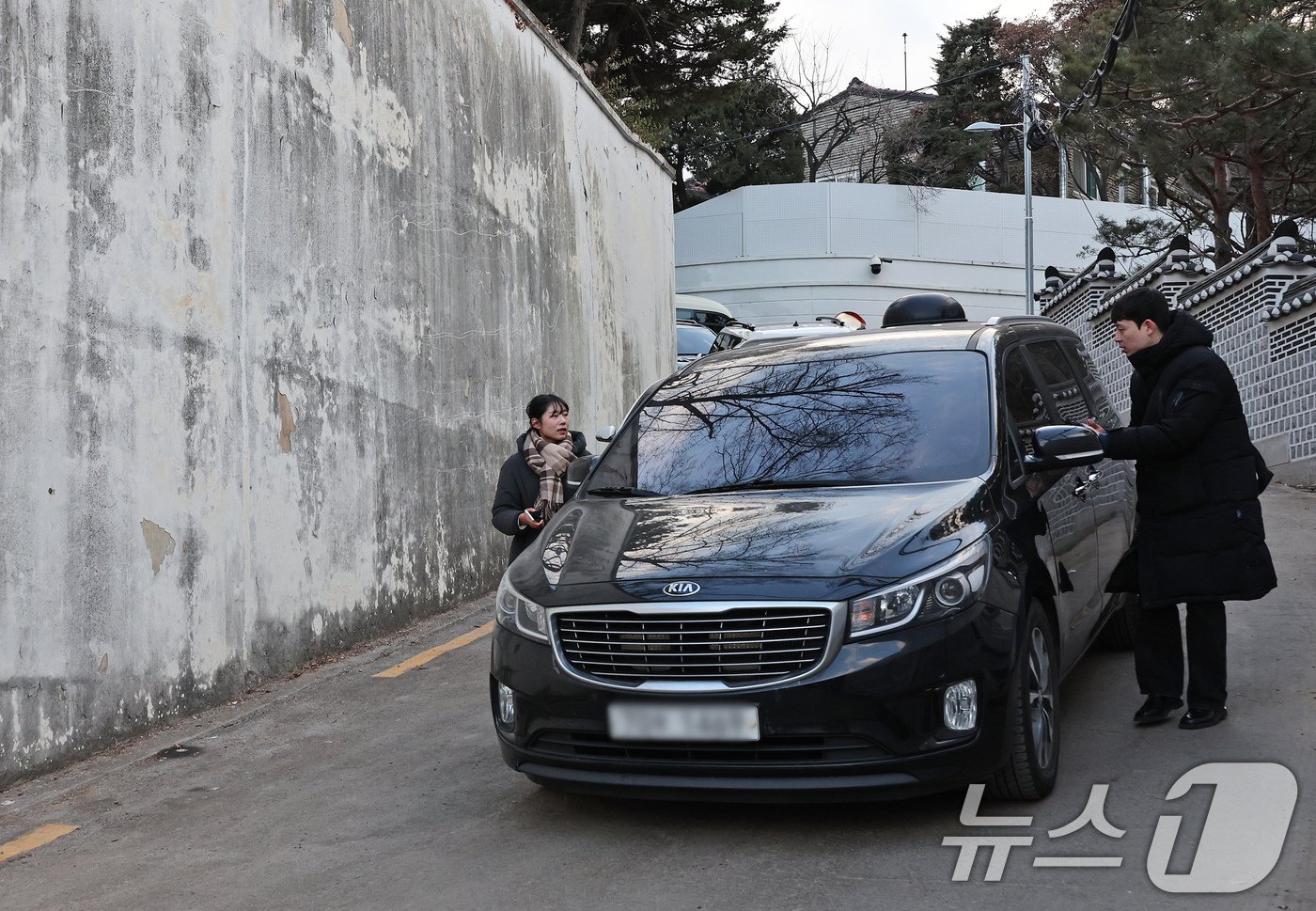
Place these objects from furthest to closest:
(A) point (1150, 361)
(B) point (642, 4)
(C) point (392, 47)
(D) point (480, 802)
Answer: (B) point (642, 4) < (C) point (392, 47) < (A) point (1150, 361) < (D) point (480, 802)

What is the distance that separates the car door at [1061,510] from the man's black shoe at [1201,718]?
0.47 meters

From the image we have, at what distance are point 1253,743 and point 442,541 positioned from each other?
5.85 meters

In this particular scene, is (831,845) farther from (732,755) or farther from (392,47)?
(392,47)

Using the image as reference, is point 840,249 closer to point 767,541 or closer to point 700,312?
point 700,312

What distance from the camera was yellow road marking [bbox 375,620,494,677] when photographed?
7621mm

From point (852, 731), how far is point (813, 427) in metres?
1.49

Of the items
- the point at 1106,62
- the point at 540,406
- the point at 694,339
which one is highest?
the point at 1106,62

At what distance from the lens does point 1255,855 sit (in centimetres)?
405

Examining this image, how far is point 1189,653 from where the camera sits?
5465 mm

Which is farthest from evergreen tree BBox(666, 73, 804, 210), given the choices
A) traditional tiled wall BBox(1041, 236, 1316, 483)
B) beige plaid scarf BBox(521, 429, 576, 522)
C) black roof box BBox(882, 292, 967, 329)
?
beige plaid scarf BBox(521, 429, 576, 522)

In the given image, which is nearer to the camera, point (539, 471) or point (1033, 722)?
point (1033, 722)

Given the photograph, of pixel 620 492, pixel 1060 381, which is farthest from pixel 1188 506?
pixel 620 492

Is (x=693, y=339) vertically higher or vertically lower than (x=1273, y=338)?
higher

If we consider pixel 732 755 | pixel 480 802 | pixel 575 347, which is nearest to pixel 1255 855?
pixel 732 755
